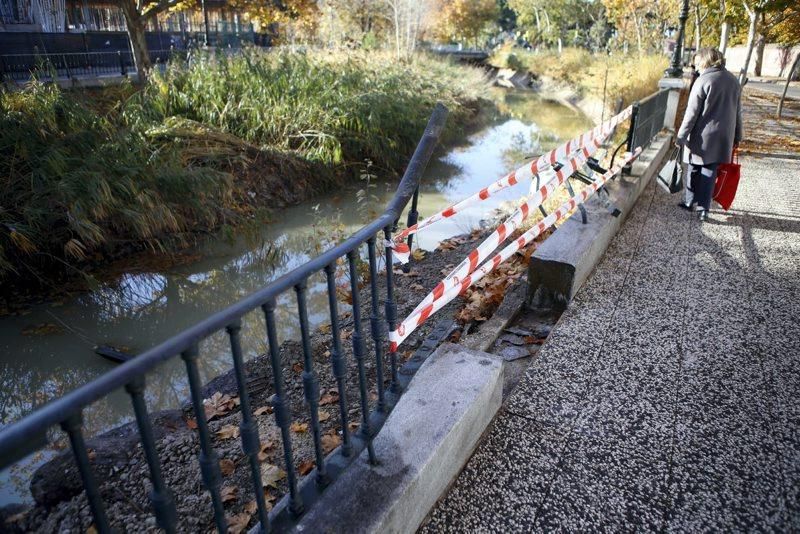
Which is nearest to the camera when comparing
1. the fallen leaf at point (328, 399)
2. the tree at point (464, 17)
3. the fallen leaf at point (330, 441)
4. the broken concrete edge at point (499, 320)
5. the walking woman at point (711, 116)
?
the fallen leaf at point (330, 441)

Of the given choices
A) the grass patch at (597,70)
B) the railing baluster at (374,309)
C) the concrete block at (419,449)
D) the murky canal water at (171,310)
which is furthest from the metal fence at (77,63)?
the grass patch at (597,70)

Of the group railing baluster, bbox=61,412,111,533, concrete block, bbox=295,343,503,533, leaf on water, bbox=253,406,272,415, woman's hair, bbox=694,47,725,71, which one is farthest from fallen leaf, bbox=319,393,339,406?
woman's hair, bbox=694,47,725,71

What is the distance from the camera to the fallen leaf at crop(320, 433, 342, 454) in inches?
137

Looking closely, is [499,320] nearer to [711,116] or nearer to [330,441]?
[330,441]

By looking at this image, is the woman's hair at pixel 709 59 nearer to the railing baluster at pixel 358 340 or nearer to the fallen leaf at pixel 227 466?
the railing baluster at pixel 358 340

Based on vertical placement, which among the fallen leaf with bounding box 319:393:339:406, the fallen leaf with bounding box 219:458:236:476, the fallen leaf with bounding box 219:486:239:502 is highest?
the fallen leaf with bounding box 219:486:239:502

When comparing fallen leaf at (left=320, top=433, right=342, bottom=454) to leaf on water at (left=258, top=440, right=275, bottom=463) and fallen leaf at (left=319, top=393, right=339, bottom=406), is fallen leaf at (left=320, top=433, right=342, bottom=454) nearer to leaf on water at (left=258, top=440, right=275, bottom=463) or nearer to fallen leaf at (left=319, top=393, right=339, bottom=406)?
leaf on water at (left=258, top=440, right=275, bottom=463)

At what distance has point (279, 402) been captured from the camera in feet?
5.84

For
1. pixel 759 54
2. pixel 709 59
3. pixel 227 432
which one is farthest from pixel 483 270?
pixel 759 54

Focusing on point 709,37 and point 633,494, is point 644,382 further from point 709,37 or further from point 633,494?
point 709,37

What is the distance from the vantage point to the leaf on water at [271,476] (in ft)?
10.7

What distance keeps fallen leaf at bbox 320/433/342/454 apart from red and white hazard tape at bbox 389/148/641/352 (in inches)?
34.3

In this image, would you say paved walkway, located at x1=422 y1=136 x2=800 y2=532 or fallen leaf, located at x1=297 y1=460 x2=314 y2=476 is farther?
fallen leaf, located at x1=297 y1=460 x2=314 y2=476

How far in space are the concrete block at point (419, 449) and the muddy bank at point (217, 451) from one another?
0.79 ft
